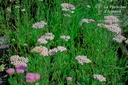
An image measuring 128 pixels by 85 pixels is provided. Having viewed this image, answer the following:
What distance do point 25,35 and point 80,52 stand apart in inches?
24.2

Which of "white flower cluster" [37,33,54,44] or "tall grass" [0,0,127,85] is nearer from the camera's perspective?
"white flower cluster" [37,33,54,44]

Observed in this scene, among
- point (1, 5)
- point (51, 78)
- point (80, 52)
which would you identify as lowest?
point (51, 78)

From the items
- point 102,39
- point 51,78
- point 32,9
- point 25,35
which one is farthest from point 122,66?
point 32,9

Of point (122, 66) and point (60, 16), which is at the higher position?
point (60, 16)

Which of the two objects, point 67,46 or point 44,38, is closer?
point 44,38

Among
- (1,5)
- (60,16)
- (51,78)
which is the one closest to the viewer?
(51,78)

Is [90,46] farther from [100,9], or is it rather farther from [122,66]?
[100,9]

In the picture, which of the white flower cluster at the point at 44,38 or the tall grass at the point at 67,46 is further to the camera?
the tall grass at the point at 67,46

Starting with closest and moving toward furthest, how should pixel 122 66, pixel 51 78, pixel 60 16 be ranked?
pixel 51 78, pixel 122 66, pixel 60 16

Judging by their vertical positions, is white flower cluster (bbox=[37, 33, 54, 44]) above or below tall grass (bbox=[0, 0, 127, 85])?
above

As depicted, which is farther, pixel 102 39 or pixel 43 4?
pixel 43 4

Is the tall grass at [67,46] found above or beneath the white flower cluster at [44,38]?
beneath

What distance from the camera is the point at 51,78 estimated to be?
291cm

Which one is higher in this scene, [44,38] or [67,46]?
[44,38]
